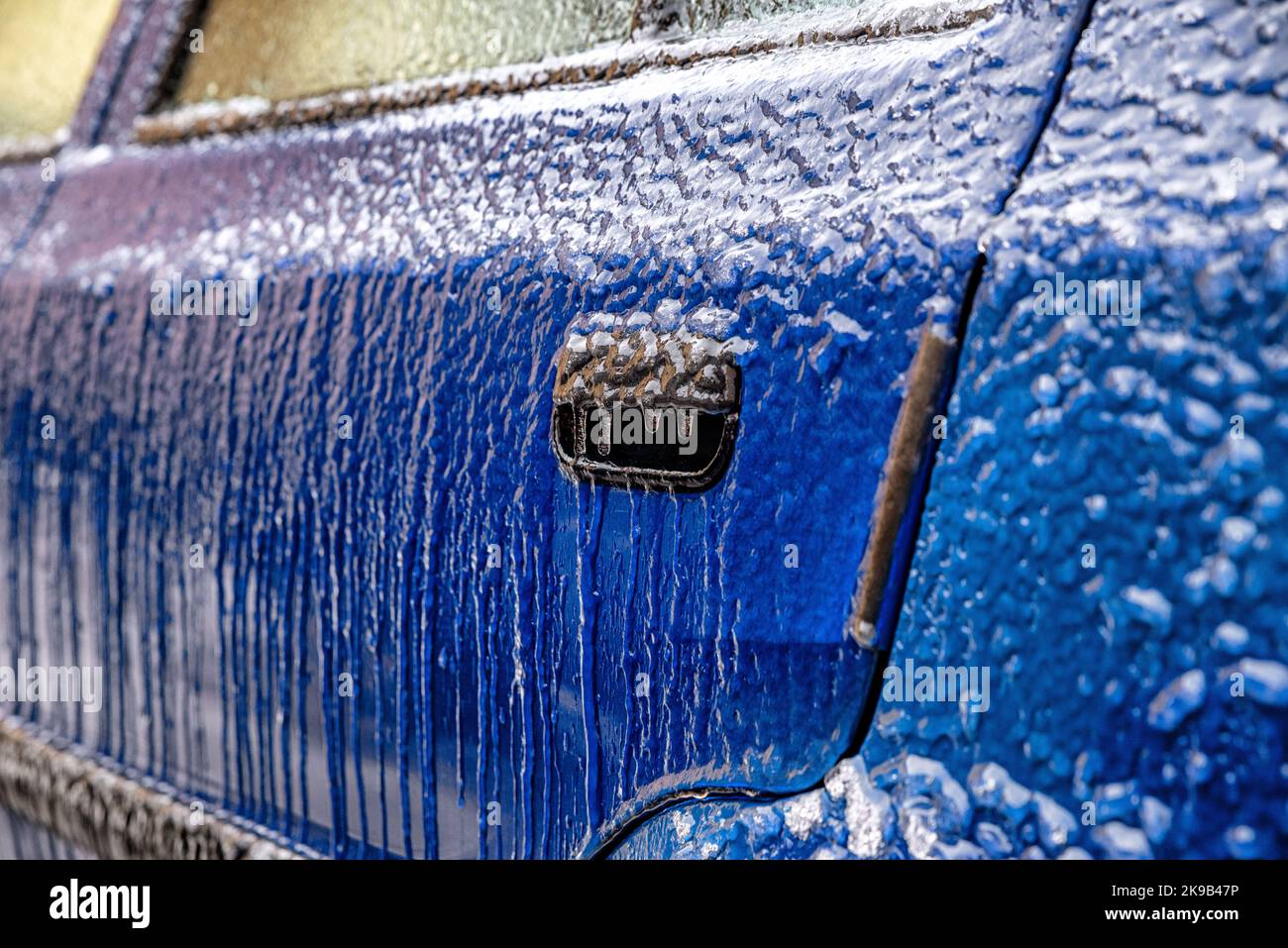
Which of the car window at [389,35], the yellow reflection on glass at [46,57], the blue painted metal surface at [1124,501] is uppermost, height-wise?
the yellow reflection on glass at [46,57]

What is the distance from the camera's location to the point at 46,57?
2270mm

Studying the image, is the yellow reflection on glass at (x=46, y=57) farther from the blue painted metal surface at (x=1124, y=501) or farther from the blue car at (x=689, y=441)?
the blue painted metal surface at (x=1124, y=501)

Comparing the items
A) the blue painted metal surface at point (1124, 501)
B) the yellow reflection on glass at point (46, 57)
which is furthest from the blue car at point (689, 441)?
the yellow reflection on glass at point (46, 57)

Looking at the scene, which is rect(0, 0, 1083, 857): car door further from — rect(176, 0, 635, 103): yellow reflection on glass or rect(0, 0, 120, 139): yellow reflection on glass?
rect(0, 0, 120, 139): yellow reflection on glass

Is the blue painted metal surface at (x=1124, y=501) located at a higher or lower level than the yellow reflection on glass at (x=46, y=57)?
lower

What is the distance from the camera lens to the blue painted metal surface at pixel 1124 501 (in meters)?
0.68

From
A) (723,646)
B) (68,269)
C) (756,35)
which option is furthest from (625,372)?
(68,269)

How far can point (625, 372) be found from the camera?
1003mm

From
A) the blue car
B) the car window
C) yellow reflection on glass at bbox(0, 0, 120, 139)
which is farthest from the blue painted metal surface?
yellow reflection on glass at bbox(0, 0, 120, 139)

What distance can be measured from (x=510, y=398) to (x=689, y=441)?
0.24m

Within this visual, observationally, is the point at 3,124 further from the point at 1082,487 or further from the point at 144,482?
the point at 1082,487

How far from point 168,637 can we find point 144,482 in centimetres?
21

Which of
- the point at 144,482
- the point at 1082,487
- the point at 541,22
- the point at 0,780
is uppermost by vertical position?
the point at 541,22

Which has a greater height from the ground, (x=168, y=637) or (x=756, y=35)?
(x=756, y=35)
